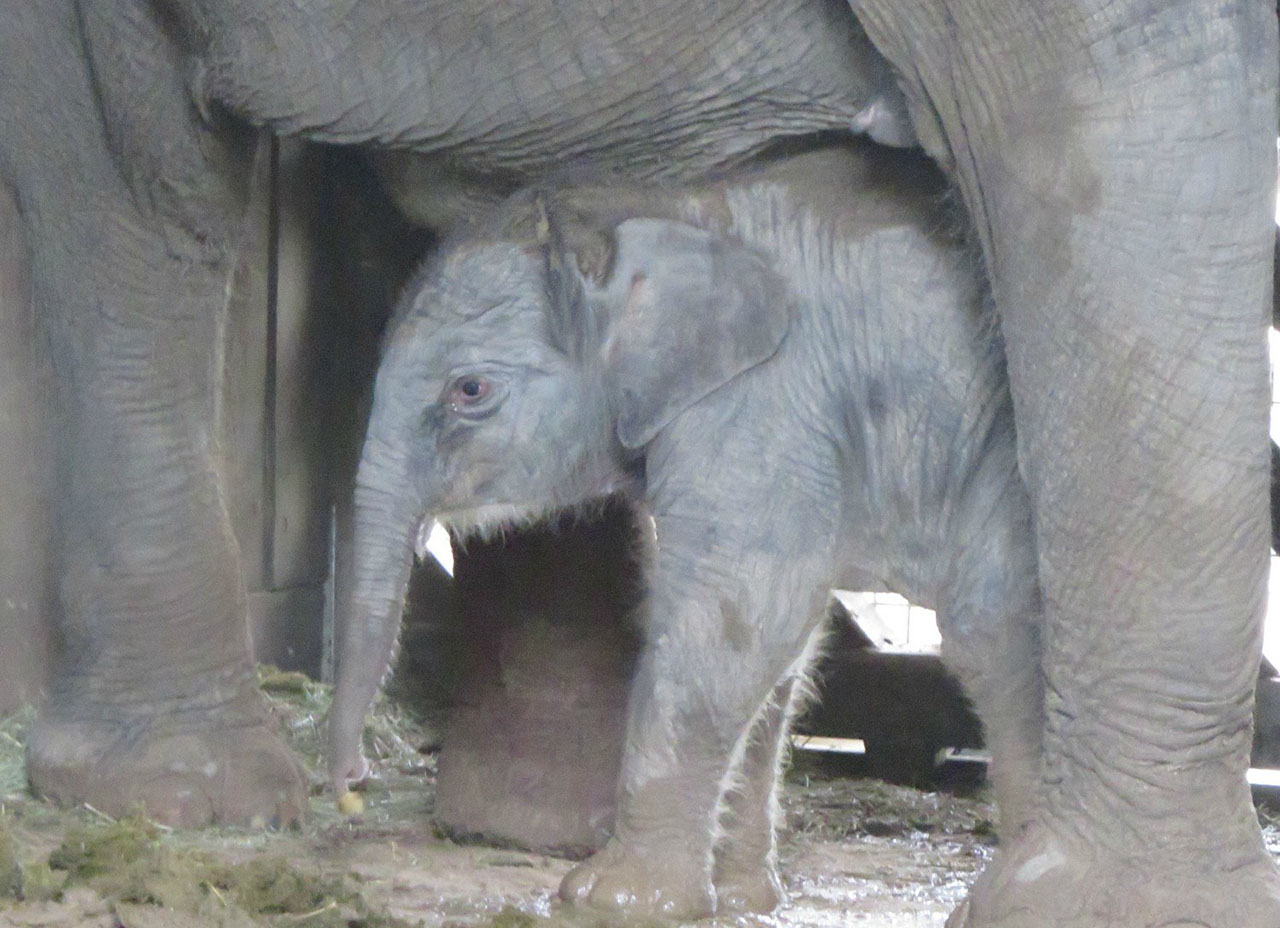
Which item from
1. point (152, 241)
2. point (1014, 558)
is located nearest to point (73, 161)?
point (152, 241)

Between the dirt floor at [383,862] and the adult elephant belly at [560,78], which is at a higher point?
the adult elephant belly at [560,78]

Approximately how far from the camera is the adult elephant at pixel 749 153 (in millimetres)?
2365

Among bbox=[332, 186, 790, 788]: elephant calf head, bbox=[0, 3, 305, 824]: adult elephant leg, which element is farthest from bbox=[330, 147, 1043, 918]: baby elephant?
bbox=[0, 3, 305, 824]: adult elephant leg

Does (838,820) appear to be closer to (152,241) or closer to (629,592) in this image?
(629,592)

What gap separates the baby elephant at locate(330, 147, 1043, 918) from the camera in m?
2.68

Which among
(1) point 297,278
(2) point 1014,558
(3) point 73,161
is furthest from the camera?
(1) point 297,278

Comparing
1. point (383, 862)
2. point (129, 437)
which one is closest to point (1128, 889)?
point (383, 862)

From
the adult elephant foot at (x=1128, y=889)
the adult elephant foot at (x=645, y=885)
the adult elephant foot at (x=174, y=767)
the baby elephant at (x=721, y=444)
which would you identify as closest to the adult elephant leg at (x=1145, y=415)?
the adult elephant foot at (x=1128, y=889)

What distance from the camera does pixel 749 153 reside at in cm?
282

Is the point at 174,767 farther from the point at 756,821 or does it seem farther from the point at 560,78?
the point at 560,78

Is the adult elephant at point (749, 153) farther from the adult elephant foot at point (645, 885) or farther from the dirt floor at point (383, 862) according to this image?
the dirt floor at point (383, 862)

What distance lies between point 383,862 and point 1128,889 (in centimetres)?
107

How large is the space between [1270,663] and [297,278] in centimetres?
176

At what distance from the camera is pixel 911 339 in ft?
8.98
